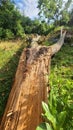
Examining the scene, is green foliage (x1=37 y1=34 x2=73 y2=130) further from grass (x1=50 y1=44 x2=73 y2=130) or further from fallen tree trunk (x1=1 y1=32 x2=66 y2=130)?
fallen tree trunk (x1=1 y1=32 x2=66 y2=130)

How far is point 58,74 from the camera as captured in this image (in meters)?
4.52

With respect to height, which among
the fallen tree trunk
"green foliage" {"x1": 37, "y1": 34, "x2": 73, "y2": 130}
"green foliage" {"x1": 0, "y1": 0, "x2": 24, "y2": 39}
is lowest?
"green foliage" {"x1": 0, "y1": 0, "x2": 24, "y2": 39}

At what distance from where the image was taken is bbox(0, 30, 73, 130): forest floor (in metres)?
2.40

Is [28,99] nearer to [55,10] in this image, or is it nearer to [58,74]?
[58,74]

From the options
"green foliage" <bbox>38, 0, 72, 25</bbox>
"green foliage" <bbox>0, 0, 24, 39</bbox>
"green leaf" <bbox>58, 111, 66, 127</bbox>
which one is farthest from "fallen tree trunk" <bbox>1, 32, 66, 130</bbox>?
"green foliage" <bbox>38, 0, 72, 25</bbox>

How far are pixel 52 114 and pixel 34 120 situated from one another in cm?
55

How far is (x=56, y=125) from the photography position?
1.85 meters

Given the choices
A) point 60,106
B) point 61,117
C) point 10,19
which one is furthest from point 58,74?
point 10,19

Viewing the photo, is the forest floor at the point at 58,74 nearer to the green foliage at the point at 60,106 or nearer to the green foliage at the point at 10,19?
the green foliage at the point at 60,106

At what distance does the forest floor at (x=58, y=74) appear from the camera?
7.88 ft

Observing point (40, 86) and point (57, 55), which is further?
point (57, 55)

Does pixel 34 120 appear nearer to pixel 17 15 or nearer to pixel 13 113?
pixel 13 113

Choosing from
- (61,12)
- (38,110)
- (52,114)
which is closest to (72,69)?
(38,110)

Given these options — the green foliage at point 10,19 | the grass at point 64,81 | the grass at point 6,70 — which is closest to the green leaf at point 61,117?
the grass at point 64,81
